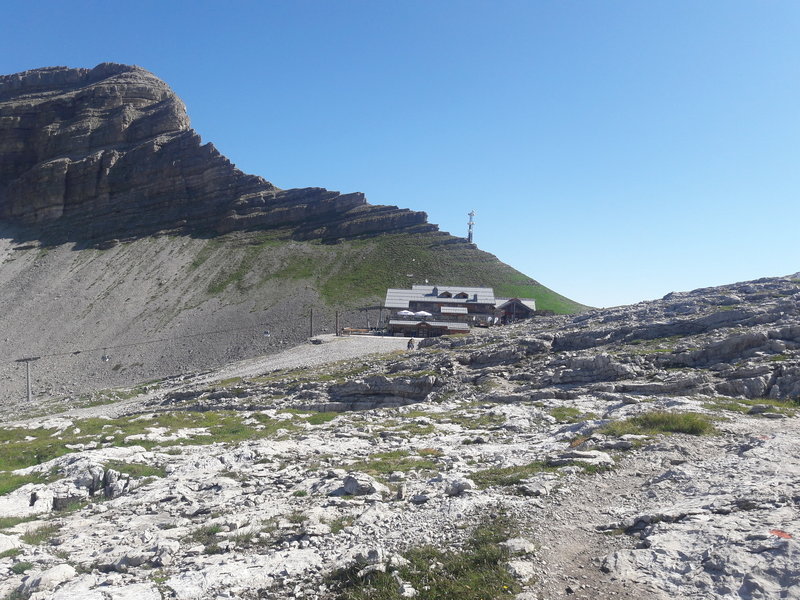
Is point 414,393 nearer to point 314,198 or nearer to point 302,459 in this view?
point 302,459

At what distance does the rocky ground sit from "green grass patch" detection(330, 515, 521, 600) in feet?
0.19

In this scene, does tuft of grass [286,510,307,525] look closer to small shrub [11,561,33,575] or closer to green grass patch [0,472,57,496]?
small shrub [11,561,33,575]

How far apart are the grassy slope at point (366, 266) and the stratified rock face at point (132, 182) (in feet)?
26.2

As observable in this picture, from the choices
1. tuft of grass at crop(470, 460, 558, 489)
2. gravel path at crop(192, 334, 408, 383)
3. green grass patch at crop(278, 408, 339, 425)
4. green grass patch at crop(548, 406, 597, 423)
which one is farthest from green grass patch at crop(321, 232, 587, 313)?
tuft of grass at crop(470, 460, 558, 489)

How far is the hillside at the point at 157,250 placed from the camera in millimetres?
85750

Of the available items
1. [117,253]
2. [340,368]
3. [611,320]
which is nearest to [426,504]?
[340,368]

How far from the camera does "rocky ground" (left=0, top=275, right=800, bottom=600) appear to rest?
870 cm

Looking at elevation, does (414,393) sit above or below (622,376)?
below

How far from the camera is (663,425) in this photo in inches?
662

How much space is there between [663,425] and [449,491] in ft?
28.9

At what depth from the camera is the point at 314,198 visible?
144 m

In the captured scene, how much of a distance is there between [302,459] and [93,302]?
106260 mm

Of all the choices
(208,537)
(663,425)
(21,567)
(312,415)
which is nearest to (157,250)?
(312,415)

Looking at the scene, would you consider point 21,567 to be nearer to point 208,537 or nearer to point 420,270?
point 208,537
